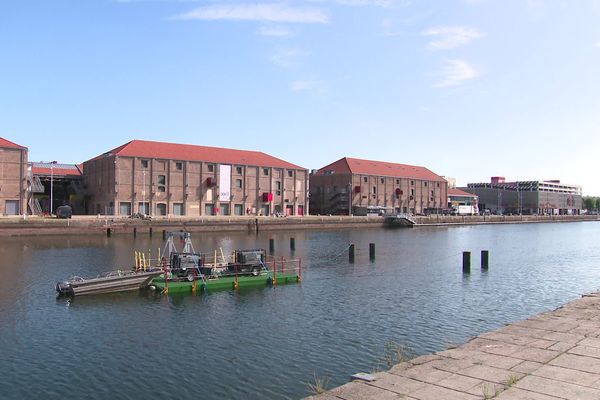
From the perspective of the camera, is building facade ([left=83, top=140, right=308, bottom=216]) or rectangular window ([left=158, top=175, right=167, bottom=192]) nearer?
building facade ([left=83, top=140, right=308, bottom=216])

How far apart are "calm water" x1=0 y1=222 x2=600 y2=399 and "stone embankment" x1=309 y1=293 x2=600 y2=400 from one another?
11.8ft

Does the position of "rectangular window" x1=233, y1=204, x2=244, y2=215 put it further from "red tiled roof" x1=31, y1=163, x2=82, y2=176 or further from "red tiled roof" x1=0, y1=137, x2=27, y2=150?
"red tiled roof" x1=0, y1=137, x2=27, y2=150

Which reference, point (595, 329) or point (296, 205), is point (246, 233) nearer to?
point (296, 205)

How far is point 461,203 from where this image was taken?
181 metres

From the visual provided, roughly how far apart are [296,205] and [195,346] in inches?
4139

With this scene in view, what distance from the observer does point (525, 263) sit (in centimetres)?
5062

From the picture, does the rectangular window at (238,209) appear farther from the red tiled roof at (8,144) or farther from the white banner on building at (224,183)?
the red tiled roof at (8,144)

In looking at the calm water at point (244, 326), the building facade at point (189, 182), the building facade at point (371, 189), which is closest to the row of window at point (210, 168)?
the building facade at point (189, 182)

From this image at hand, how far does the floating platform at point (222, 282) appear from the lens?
31.1 m

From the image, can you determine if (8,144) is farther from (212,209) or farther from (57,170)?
(212,209)

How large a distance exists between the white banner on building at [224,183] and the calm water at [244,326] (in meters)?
66.8

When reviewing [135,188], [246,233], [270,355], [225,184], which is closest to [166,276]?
[270,355]

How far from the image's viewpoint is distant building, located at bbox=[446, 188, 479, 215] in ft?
544

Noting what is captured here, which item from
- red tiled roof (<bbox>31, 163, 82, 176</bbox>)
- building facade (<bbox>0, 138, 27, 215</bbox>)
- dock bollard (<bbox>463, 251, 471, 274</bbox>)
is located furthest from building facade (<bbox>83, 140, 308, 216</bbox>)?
dock bollard (<bbox>463, 251, 471, 274</bbox>)
